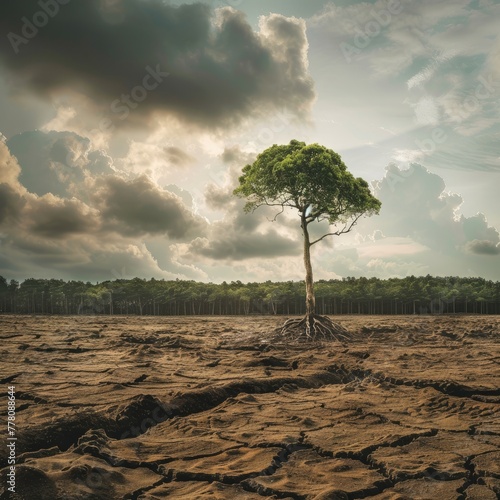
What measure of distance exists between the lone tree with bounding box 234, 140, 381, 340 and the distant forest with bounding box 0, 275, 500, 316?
4880 cm

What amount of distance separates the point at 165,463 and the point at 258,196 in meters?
17.2

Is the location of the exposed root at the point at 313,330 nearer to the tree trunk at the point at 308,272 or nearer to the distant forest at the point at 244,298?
the tree trunk at the point at 308,272

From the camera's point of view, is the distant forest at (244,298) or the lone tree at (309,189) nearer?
the lone tree at (309,189)

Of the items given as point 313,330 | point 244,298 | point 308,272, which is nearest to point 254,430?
point 313,330

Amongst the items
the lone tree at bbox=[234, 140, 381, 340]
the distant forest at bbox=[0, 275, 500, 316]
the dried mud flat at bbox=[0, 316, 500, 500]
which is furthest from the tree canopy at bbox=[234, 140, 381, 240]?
the distant forest at bbox=[0, 275, 500, 316]

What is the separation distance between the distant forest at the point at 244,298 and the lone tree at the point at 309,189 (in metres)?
48.8

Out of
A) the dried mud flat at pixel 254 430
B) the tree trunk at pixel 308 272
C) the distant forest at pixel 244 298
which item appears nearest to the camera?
the dried mud flat at pixel 254 430

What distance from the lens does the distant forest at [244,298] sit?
71.0 metres

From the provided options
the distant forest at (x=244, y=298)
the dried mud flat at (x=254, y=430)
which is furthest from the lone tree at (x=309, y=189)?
the distant forest at (x=244, y=298)

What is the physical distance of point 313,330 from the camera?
18.5 m

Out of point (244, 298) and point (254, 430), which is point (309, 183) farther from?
point (244, 298)

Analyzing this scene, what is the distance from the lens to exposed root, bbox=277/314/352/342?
18266 millimetres

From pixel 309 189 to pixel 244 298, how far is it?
5339cm

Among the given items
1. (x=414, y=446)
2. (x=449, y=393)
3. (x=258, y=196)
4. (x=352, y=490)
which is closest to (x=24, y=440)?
(x=352, y=490)
